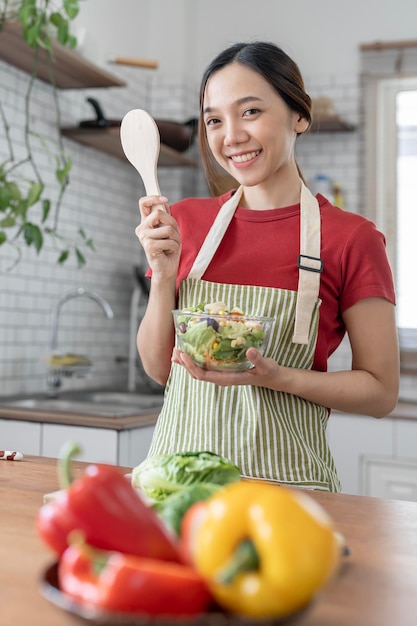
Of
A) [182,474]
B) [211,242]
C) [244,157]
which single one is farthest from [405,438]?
[182,474]

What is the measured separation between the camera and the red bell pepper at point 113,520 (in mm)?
649

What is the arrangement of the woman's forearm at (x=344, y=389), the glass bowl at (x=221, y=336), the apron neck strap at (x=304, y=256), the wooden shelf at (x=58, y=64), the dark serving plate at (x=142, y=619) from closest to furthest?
the dark serving plate at (x=142, y=619)
the glass bowl at (x=221, y=336)
the woman's forearm at (x=344, y=389)
the apron neck strap at (x=304, y=256)
the wooden shelf at (x=58, y=64)

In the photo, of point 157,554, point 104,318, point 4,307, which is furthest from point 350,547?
point 104,318

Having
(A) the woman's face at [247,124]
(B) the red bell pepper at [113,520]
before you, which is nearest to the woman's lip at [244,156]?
(A) the woman's face at [247,124]

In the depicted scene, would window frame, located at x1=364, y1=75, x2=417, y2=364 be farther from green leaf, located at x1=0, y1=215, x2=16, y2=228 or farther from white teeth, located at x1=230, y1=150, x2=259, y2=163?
white teeth, located at x1=230, y1=150, x2=259, y2=163

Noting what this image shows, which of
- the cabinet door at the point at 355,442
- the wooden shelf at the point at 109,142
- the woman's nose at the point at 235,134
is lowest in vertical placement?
the cabinet door at the point at 355,442

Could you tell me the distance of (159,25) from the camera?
14.2ft

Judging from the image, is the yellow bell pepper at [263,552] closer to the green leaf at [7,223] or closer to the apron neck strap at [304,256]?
the apron neck strap at [304,256]

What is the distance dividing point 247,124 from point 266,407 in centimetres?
57

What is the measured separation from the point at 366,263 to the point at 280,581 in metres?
1.11

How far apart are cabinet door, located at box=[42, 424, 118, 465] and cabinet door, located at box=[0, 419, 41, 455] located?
0.11 ft

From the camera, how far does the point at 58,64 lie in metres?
3.20

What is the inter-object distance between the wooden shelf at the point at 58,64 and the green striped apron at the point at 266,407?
1.64 metres

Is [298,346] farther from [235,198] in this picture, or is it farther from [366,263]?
[235,198]
